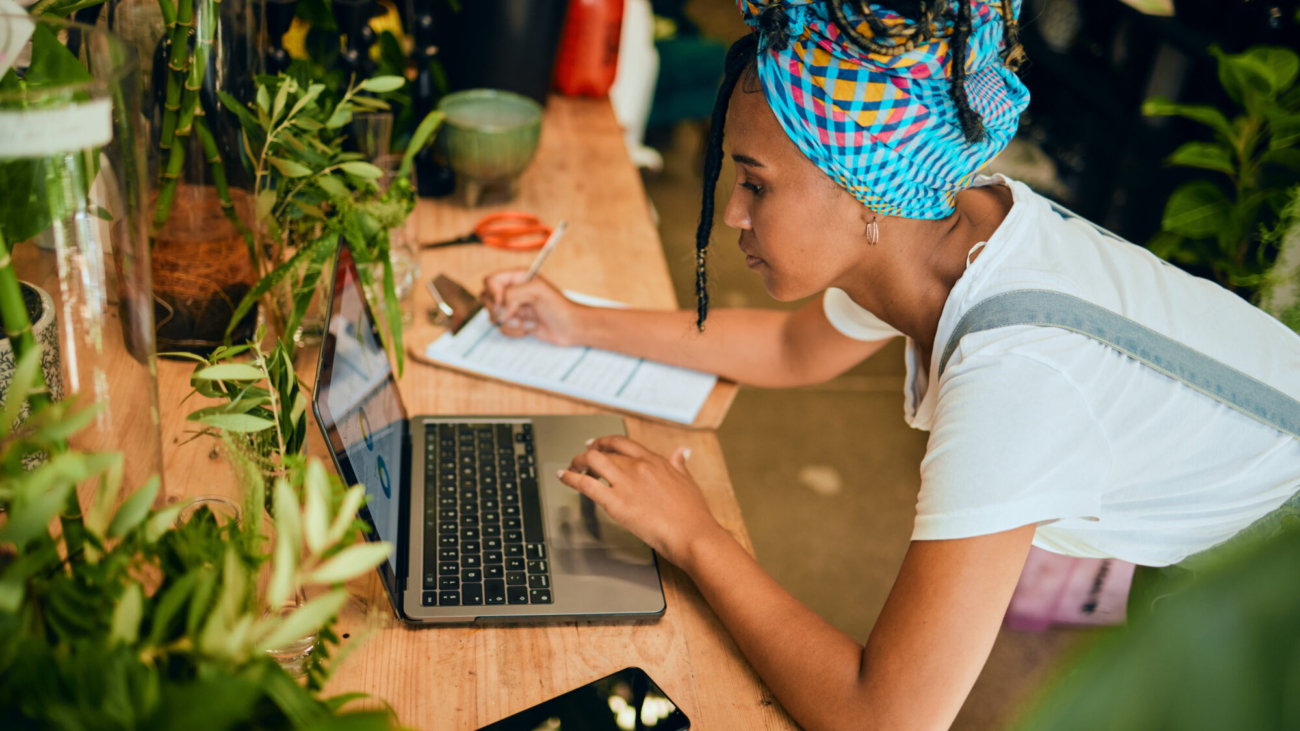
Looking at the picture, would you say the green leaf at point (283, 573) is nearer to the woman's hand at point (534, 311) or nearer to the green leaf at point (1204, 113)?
the woman's hand at point (534, 311)

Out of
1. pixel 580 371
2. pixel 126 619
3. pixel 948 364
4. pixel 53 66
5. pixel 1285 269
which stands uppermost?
pixel 53 66

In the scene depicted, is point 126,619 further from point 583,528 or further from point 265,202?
point 265,202

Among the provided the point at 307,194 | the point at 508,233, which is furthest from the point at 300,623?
the point at 508,233

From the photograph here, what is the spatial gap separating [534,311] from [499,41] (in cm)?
71

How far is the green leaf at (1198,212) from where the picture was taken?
4.85 ft

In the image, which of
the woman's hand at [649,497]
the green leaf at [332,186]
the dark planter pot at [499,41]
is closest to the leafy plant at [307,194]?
the green leaf at [332,186]

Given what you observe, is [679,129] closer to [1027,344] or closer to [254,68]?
[254,68]

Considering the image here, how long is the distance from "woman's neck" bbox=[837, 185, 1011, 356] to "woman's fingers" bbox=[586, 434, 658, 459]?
30 cm

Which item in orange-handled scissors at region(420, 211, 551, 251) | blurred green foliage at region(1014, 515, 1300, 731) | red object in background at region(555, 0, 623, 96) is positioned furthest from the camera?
red object in background at region(555, 0, 623, 96)

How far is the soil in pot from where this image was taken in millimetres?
965

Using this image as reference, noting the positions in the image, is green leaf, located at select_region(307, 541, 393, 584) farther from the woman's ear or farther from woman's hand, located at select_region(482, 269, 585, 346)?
woman's hand, located at select_region(482, 269, 585, 346)

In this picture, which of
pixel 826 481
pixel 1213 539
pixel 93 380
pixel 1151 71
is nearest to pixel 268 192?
pixel 93 380

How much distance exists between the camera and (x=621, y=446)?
35.7 inches

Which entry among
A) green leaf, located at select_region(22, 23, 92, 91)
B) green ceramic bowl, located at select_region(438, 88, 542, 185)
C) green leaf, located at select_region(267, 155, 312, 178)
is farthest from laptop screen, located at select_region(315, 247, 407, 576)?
green ceramic bowl, located at select_region(438, 88, 542, 185)
